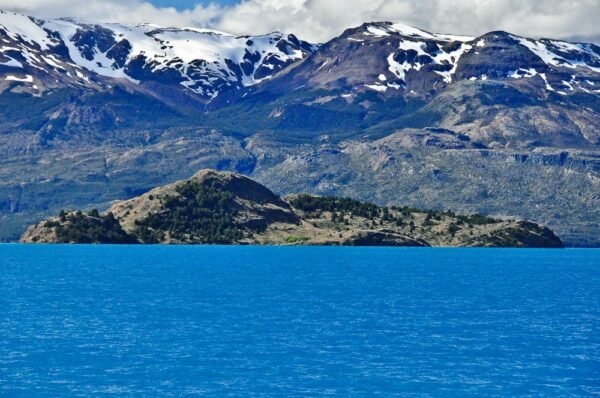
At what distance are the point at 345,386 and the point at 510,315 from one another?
57852 mm

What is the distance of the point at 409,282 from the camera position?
19900cm

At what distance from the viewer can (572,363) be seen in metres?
96.8

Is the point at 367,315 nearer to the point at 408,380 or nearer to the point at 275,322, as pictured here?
the point at 275,322

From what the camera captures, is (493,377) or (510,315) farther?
(510,315)

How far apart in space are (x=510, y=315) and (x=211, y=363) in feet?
183

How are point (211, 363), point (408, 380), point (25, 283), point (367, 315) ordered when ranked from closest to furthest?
point (408, 380)
point (211, 363)
point (367, 315)
point (25, 283)

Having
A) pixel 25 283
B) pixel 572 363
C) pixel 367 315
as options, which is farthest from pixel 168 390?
pixel 25 283

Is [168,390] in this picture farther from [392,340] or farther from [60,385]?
[392,340]

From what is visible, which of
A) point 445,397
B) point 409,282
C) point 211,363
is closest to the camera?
point 445,397

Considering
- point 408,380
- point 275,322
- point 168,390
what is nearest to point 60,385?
point 168,390

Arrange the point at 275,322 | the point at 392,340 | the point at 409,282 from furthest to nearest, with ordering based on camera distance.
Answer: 1. the point at 409,282
2. the point at 275,322
3. the point at 392,340

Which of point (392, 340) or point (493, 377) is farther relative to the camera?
point (392, 340)

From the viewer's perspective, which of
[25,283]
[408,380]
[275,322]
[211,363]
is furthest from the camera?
[25,283]

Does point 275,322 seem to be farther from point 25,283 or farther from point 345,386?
point 25,283
